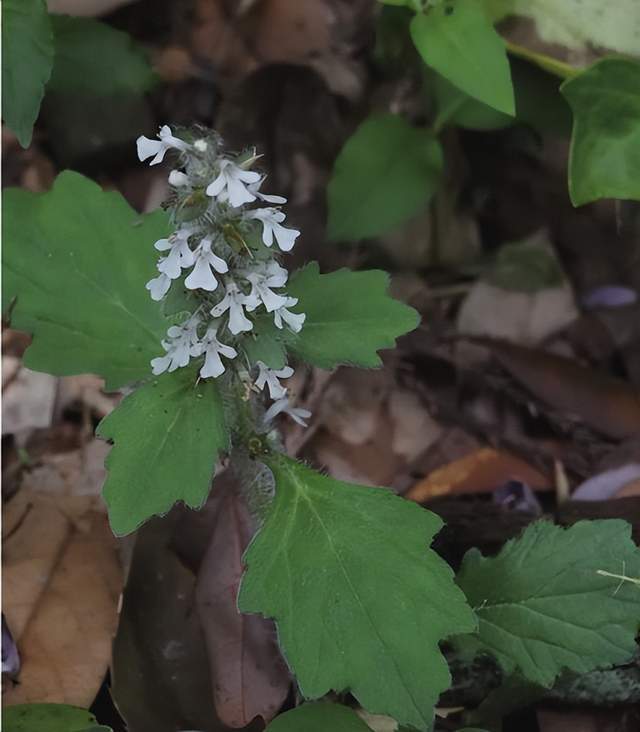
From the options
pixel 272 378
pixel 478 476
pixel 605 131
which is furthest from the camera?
pixel 478 476

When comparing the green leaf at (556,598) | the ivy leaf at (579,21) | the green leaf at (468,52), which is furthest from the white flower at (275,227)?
the ivy leaf at (579,21)

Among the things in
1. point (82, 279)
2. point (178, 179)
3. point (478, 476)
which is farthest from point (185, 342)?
point (478, 476)

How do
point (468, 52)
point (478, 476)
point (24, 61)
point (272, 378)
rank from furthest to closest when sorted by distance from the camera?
1. point (478, 476)
2. point (468, 52)
3. point (24, 61)
4. point (272, 378)

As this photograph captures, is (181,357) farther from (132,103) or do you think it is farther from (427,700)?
(132,103)

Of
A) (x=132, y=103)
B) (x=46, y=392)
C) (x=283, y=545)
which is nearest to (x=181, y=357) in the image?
(x=283, y=545)

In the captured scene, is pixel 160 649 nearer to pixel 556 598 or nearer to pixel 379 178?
pixel 556 598

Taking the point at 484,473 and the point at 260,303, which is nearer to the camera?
the point at 260,303
